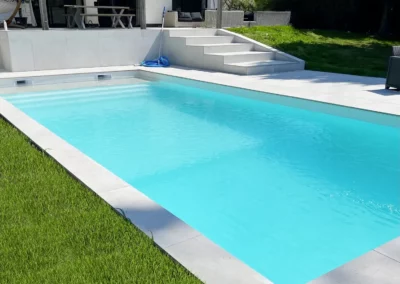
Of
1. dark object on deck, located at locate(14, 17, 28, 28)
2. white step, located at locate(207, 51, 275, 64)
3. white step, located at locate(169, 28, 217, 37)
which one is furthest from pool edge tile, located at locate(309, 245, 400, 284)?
dark object on deck, located at locate(14, 17, 28, 28)

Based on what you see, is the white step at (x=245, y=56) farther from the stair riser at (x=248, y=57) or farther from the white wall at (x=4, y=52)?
the white wall at (x=4, y=52)

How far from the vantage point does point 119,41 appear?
1121 centimetres

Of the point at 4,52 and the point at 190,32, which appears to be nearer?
the point at 4,52

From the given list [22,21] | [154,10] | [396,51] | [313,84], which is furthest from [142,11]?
[396,51]

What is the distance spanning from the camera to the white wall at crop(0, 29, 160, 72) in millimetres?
9898

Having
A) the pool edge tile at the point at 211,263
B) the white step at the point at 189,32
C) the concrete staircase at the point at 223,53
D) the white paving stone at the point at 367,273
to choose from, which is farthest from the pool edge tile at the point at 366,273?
the white step at the point at 189,32

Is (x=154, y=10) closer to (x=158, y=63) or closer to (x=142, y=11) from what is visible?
(x=142, y=11)

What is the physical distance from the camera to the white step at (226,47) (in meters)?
10.7

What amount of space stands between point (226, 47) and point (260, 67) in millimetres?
1544

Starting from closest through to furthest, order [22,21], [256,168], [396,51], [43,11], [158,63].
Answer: [256,168]
[396,51]
[43,11]
[158,63]
[22,21]

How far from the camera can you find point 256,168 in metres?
4.61

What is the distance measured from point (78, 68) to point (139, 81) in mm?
1929

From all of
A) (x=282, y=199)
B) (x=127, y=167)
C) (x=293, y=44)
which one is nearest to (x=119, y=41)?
(x=293, y=44)

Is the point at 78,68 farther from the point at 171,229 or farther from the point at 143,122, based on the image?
the point at 171,229
